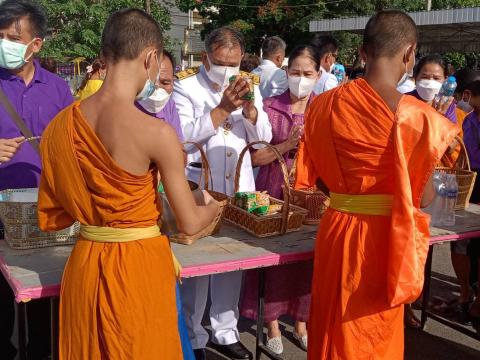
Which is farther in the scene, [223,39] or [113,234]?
[223,39]

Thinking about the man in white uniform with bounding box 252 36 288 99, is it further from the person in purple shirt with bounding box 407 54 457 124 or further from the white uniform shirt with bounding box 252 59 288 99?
the person in purple shirt with bounding box 407 54 457 124

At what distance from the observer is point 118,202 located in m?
1.79

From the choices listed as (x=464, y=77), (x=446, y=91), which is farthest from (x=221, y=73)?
(x=464, y=77)

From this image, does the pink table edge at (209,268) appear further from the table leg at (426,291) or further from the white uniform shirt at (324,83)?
the white uniform shirt at (324,83)

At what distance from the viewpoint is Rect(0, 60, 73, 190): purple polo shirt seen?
2.71 meters

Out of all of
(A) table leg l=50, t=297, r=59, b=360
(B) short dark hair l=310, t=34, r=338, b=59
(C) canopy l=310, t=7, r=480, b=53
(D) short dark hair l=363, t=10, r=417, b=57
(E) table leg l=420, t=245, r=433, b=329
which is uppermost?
(C) canopy l=310, t=7, r=480, b=53

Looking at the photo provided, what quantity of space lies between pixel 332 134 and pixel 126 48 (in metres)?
0.89

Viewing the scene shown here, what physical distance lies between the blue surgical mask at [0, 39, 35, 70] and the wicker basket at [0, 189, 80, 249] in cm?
68

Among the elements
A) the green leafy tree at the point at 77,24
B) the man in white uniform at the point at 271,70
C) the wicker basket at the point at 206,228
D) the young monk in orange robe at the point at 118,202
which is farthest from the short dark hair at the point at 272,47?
the green leafy tree at the point at 77,24

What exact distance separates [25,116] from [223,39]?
1.20 meters

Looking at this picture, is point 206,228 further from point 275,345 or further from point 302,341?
point 302,341

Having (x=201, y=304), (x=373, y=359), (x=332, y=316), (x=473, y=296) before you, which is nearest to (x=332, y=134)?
(x=332, y=316)

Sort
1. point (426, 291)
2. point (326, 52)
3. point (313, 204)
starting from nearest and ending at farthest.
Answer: point (313, 204)
point (426, 291)
point (326, 52)

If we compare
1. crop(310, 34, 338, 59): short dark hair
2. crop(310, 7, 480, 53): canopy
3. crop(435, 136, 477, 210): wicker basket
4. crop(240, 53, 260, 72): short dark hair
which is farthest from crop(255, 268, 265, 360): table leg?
crop(310, 7, 480, 53): canopy
